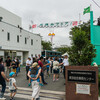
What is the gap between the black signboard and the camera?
5.23 metres

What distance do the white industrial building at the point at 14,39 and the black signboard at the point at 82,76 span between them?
56.5 feet

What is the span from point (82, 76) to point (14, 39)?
20764 millimetres

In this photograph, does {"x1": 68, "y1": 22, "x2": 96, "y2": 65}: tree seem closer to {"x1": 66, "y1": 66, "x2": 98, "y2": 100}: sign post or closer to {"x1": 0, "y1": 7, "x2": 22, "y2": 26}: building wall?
{"x1": 66, "y1": 66, "x2": 98, "y2": 100}: sign post

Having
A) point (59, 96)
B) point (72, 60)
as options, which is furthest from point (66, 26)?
point (59, 96)

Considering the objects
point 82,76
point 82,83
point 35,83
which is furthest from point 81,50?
point 35,83

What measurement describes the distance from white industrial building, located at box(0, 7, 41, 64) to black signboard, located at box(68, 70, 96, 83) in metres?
17.2

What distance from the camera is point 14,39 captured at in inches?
962

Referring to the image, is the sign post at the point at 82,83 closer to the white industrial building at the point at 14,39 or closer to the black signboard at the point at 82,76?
the black signboard at the point at 82,76

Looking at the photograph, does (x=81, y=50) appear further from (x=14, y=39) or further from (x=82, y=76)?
(x=14, y=39)

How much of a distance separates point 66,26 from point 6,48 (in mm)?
10907

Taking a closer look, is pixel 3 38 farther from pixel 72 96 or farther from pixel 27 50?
pixel 72 96

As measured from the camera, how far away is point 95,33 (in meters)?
11.0

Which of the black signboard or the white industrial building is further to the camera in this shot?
the white industrial building

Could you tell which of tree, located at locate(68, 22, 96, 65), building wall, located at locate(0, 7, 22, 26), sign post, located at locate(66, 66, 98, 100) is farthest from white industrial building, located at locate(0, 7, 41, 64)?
sign post, located at locate(66, 66, 98, 100)
